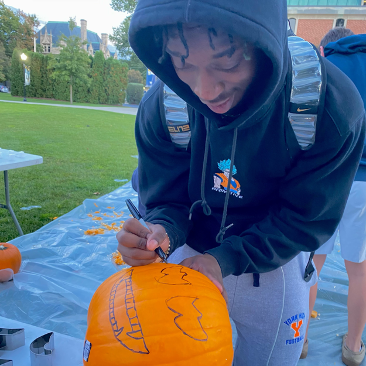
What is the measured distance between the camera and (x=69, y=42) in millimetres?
24438

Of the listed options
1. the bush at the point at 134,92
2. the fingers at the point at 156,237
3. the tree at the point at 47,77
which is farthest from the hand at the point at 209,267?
the bush at the point at 134,92

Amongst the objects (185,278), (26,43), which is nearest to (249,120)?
(185,278)

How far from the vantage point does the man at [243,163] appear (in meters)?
0.89

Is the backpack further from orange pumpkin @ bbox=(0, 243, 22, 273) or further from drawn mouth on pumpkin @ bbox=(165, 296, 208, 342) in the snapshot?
orange pumpkin @ bbox=(0, 243, 22, 273)

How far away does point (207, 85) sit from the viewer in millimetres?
957

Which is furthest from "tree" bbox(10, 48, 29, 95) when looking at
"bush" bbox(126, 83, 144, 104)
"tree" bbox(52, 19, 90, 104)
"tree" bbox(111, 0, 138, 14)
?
"tree" bbox(111, 0, 138, 14)

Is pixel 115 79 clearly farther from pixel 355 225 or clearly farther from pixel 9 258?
pixel 355 225

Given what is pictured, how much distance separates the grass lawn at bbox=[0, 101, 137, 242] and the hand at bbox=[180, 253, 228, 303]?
10.2 feet

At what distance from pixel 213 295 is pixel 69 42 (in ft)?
89.1

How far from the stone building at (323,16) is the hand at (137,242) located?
84.6ft

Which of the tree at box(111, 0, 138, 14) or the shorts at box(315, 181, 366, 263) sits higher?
the tree at box(111, 0, 138, 14)

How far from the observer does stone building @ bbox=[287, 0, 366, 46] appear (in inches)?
913

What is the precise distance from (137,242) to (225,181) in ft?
1.36

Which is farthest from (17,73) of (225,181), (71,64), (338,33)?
(225,181)
